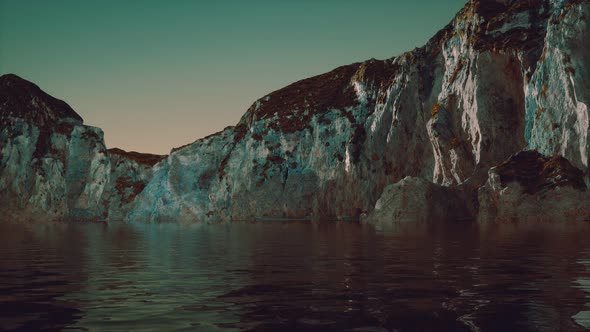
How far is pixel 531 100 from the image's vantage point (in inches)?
2687

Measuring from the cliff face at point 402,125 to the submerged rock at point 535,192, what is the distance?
9.31 ft

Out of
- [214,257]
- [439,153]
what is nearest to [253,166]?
[439,153]

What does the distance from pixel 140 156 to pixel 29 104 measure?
3274cm

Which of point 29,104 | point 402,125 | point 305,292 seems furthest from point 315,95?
point 305,292

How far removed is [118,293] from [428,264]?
397 inches

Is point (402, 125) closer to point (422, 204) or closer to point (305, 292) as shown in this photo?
point (422, 204)

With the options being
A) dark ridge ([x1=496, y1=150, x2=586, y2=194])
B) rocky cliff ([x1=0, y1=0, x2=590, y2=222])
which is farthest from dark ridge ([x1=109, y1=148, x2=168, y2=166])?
dark ridge ([x1=496, y1=150, x2=586, y2=194])

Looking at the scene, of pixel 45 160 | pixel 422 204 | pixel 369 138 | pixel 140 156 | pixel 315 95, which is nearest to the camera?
pixel 422 204

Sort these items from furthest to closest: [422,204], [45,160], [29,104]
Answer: [29,104], [45,160], [422,204]

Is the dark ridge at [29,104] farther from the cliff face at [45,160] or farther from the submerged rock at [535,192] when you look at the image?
the submerged rock at [535,192]

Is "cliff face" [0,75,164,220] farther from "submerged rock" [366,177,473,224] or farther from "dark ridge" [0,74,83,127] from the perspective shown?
"submerged rock" [366,177,473,224]

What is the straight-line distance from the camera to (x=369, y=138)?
101m

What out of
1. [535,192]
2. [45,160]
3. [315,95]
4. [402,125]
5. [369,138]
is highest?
[315,95]

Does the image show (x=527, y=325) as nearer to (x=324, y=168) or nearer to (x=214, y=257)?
(x=214, y=257)
